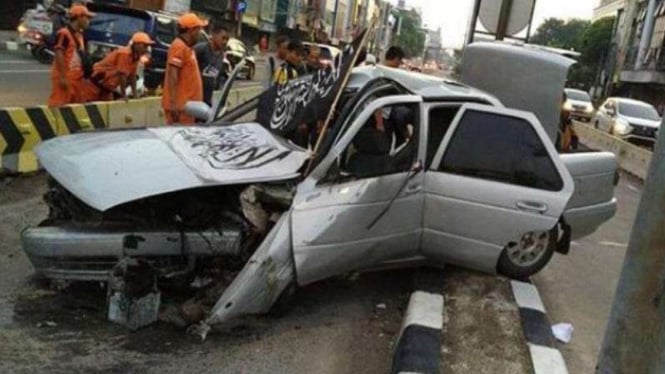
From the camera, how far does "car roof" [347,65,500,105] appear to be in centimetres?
573

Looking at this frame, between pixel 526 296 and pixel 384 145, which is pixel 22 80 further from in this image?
pixel 526 296

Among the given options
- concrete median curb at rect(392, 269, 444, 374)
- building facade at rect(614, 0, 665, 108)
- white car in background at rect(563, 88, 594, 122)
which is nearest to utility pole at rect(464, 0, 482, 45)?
concrete median curb at rect(392, 269, 444, 374)

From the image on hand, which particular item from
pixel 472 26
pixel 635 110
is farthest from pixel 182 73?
pixel 635 110

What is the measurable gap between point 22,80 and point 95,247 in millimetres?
12798

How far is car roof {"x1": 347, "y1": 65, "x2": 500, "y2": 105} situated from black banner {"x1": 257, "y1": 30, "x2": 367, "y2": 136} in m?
0.28

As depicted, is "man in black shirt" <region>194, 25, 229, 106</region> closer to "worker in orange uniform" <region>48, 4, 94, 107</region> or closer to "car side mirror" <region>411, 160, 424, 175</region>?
"worker in orange uniform" <region>48, 4, 94, 107</region>

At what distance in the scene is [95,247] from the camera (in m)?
4.56

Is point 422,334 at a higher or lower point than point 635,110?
lower

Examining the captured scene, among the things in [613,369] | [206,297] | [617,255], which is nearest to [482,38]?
[617,255]

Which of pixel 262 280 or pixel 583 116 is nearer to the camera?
pixel 262 280

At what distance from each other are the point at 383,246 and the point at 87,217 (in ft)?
6.37

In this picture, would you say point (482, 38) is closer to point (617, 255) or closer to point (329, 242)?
point (617, 255)

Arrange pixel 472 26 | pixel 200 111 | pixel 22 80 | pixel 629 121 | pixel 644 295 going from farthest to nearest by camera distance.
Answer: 1. pixel 629 121
2. pixel 22 80
3. pixel 472 26
4. pixel 200 111
5. pixel 644 295

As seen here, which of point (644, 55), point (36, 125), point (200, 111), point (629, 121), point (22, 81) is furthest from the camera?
point (644, 55)
